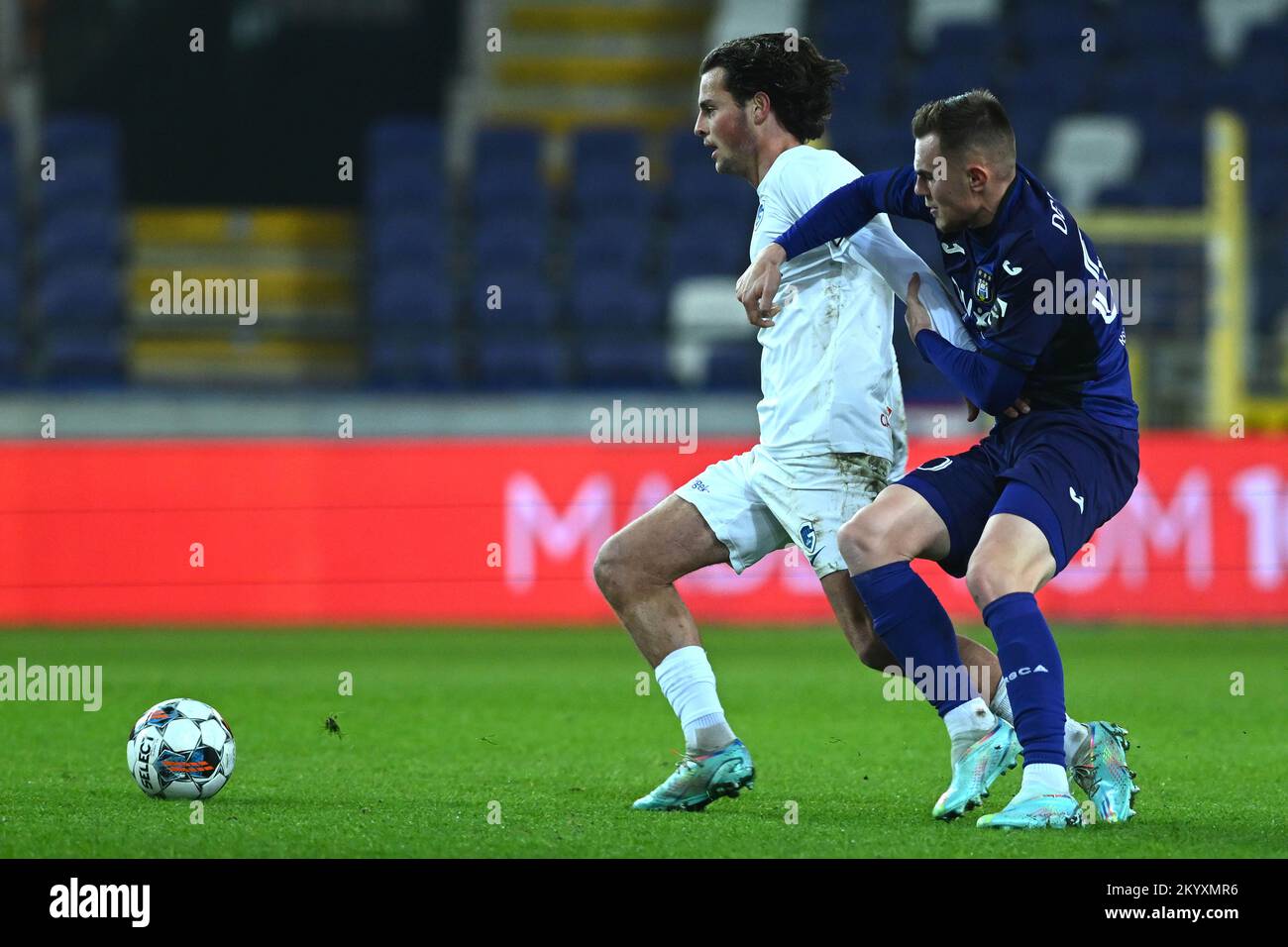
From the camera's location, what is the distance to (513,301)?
50.4ft

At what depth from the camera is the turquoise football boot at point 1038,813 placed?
4750mm

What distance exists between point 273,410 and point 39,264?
303 centimetres

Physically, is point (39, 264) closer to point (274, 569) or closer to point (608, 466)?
point (274, 569)

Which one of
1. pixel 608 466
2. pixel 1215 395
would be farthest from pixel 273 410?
pixel 1215 395

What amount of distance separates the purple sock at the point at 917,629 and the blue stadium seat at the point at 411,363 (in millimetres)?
9734

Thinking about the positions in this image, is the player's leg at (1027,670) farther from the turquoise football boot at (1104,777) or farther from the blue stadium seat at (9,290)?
the blue stadium seat at (9,290)

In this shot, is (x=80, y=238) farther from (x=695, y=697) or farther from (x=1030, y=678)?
(x=1030, y=678)

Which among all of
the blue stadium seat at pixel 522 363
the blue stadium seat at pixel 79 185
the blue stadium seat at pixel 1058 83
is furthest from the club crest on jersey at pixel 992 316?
the blue stadium seat at pixel 1058 83

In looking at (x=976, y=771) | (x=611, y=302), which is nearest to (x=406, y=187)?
(x=611, y=302)

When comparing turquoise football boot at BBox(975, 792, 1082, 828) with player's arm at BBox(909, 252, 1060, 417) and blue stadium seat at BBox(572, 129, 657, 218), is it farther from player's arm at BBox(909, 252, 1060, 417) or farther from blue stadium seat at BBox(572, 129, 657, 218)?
blue stadium seat at BBox(572, 129, 657, 218)

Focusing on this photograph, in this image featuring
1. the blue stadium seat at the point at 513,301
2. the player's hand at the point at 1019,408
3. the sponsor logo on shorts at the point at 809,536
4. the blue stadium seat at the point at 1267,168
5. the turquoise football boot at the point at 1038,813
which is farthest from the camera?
the blue stadium seat at the point at 1267,168

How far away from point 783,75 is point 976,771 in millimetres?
2034
